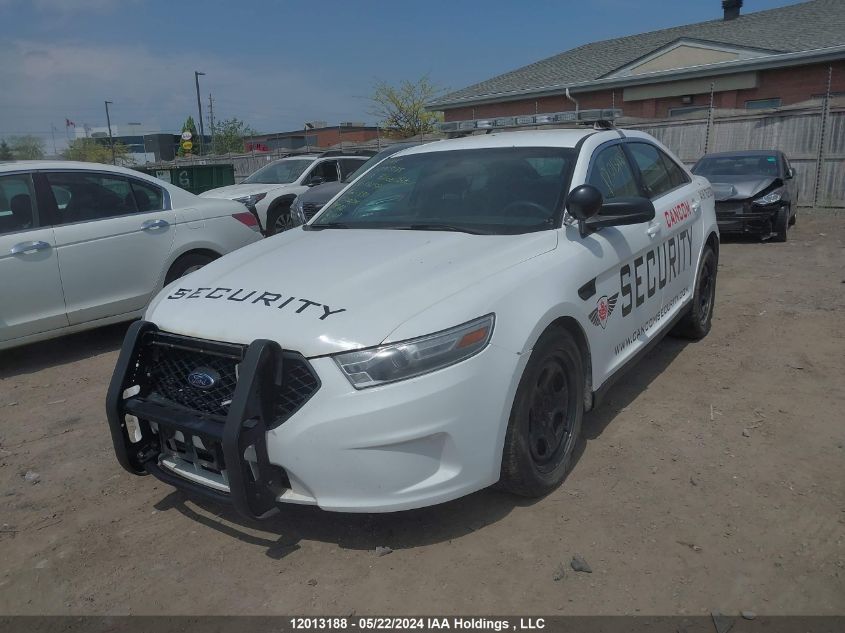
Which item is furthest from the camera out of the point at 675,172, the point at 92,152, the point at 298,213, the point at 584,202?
the point at 92,152

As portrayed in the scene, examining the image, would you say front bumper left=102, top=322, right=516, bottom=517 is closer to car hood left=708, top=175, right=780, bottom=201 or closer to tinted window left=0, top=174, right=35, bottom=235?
tinted window left=0, top=174, right=35, bottom=235

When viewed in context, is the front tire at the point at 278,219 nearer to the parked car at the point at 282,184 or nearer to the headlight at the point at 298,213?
the parked car at the point at 282,184

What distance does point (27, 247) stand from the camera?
531 cm

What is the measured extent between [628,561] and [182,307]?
2.17 metres

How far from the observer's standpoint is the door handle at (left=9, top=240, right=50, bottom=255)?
5.25 m

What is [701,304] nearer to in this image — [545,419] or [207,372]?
[545,419]

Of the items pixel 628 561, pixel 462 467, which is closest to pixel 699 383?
pixel 628 561

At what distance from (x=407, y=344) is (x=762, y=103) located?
2006 cm

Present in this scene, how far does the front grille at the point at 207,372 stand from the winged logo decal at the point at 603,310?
1.55 meters

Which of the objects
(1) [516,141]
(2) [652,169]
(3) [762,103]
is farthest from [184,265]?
(3) [762,103]

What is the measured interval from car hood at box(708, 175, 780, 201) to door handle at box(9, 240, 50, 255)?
9231 mm

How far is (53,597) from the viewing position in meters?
2.74

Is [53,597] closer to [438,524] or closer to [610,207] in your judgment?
[438,524]

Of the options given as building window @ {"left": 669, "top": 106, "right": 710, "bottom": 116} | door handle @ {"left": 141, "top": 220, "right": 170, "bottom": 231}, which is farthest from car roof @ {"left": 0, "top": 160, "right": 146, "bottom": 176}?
building window @ {"left": 669, "top": 106, "right": 710, "bottom": 116}
